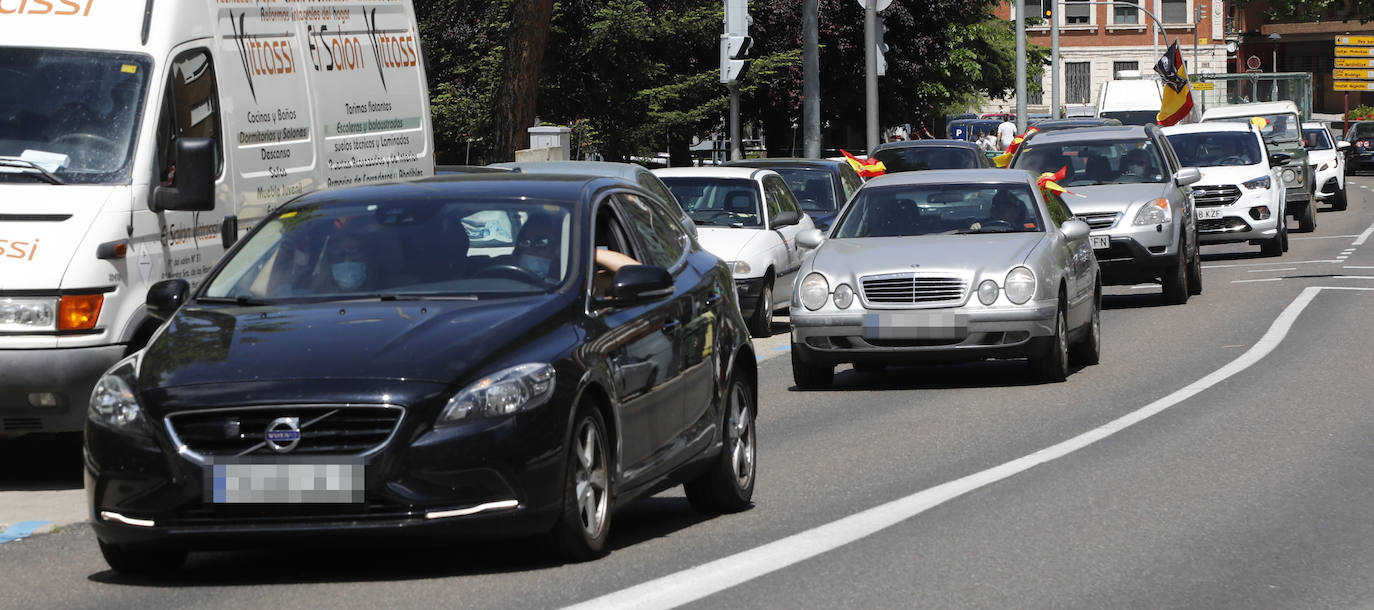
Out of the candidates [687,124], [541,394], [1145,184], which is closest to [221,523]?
[541,394]

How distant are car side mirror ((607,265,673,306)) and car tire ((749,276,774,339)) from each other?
10765mm

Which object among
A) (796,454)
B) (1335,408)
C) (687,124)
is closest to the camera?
(796,454)

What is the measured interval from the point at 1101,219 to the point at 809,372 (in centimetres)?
700

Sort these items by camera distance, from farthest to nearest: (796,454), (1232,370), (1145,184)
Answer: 1. (1145,184)
2. (1232,370)
3. (796,454)

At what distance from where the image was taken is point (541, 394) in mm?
7180

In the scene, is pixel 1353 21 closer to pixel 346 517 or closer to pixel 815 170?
pixel 815 170

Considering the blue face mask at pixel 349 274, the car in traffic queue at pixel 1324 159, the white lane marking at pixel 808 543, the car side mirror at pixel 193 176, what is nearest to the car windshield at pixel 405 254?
the blue face mask at pixel 349 274

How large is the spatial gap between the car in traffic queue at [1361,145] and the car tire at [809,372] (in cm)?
6264

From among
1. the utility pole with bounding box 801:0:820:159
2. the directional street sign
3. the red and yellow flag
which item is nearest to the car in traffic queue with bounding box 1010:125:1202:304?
the red and yellow flag

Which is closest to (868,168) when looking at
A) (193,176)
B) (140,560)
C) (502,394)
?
(193,176)

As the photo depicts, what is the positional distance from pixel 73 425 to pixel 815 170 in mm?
14565

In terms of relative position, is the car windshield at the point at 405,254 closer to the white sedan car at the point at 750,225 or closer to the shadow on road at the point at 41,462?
the shadow on road at the point at 41,462

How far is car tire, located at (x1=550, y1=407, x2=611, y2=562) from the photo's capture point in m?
7.34

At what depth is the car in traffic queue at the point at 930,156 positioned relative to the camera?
101 feet
